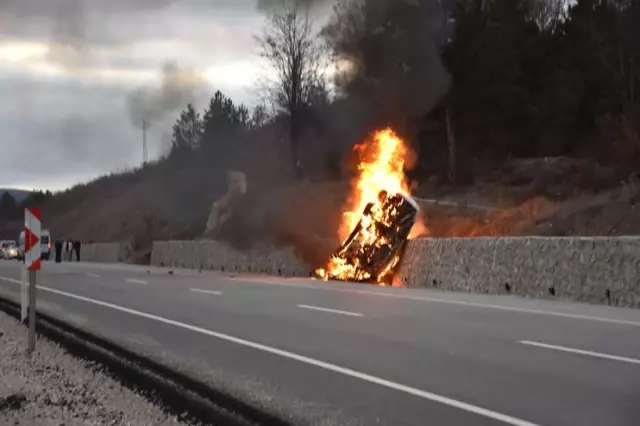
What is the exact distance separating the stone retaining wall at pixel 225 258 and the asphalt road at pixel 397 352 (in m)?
11.6

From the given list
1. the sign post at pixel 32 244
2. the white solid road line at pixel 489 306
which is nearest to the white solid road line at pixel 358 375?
the sign post at pixel 32 244

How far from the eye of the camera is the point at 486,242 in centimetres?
2061

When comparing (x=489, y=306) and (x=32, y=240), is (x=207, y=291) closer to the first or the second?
(x=489, y=306)

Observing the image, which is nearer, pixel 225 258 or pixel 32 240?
pixel 32 240

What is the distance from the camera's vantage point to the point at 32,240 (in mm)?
11977

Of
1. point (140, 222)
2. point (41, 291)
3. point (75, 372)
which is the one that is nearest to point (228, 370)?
point (75, 372)

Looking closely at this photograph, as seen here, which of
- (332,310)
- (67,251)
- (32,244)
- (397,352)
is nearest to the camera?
(397,352)

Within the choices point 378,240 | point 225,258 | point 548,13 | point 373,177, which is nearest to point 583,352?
point 378,240

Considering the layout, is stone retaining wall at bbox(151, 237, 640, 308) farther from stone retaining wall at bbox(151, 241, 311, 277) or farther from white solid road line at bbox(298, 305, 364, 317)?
stone retaining wall at bbox(151, 241, 311, 277)

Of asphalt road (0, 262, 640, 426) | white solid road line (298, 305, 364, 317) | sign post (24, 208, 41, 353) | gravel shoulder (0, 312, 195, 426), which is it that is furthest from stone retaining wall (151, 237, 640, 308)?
sign post (24, 208, 41, 353)

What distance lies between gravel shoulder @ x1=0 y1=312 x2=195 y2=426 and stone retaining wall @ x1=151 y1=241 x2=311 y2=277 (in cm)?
1953

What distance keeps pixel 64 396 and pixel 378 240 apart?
690 inches

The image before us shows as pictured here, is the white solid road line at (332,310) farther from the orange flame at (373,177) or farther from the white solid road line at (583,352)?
the orange flame at (373,177)

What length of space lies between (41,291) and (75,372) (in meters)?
13.9
